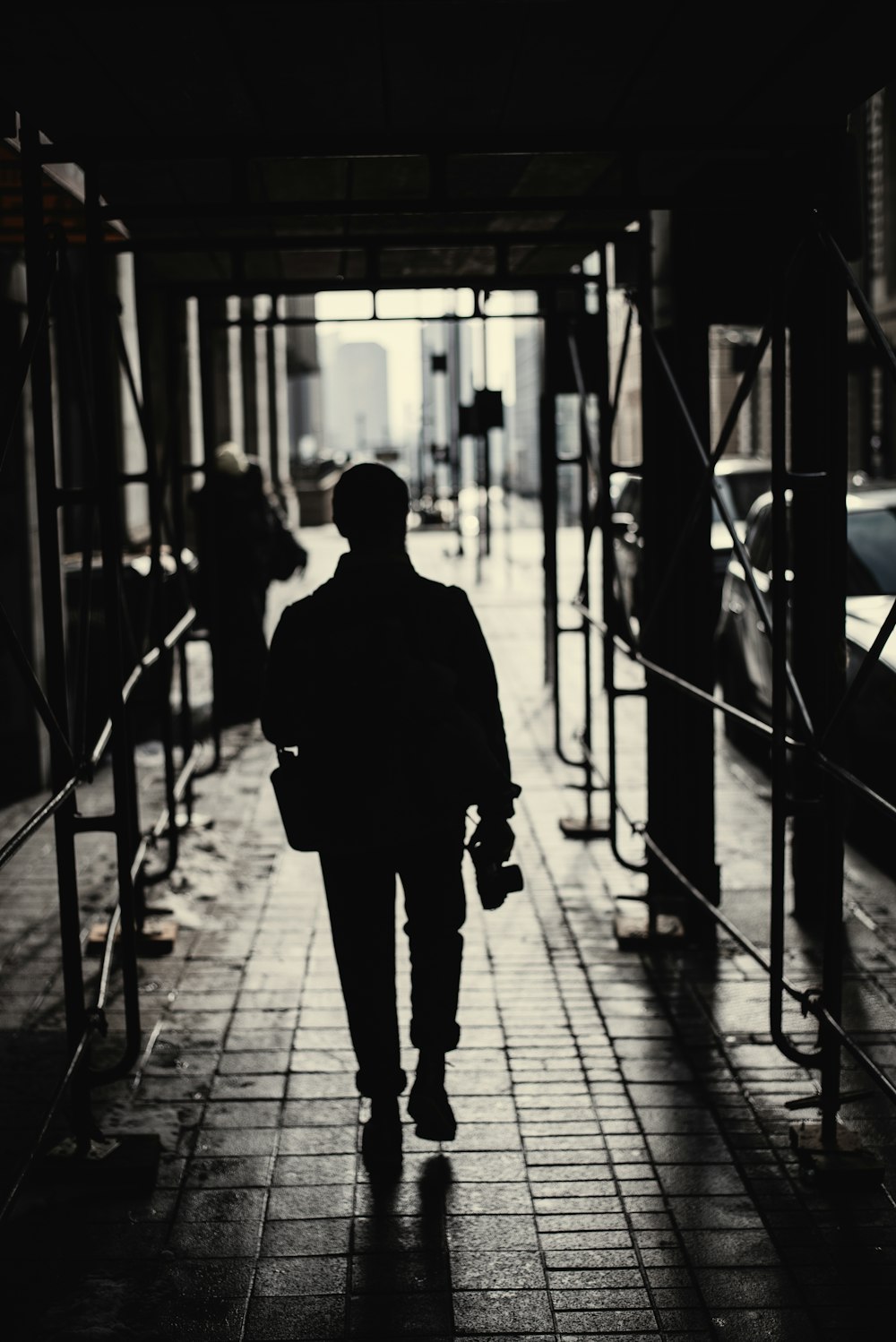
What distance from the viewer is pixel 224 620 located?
41.0 ft

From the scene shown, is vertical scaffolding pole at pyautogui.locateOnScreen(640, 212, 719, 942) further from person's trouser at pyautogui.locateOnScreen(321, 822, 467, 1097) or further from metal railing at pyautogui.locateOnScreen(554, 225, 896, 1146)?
person's trouser at pyautogui.locateOnScreen(321, 822, 467, 1097)

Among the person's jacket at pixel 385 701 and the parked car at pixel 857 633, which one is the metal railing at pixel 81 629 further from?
the parked car at pixel 857 633

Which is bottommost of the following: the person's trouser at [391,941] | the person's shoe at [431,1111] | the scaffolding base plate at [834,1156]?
the scaffolding base plate at [834,1156]

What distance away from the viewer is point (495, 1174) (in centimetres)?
462

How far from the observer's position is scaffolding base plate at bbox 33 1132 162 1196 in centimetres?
456

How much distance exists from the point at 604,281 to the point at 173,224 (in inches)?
74.0

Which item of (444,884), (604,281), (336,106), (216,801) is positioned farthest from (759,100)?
(216,801)

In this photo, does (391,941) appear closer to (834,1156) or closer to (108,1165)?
(108,1165)

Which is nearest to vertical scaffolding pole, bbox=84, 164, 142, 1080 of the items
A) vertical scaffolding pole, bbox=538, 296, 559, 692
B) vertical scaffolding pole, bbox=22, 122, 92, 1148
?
vertical scaffolding pole, bbox=22, 122, 92, 1148

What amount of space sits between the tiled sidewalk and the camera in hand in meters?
0.82

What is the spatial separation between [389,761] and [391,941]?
561mm

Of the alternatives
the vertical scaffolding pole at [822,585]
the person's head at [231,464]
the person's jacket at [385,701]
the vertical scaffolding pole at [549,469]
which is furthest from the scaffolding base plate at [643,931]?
the person's head at [231,464]

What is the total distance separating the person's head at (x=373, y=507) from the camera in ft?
14.4

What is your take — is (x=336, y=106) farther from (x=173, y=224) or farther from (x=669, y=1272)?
(x=669, y=1272)
